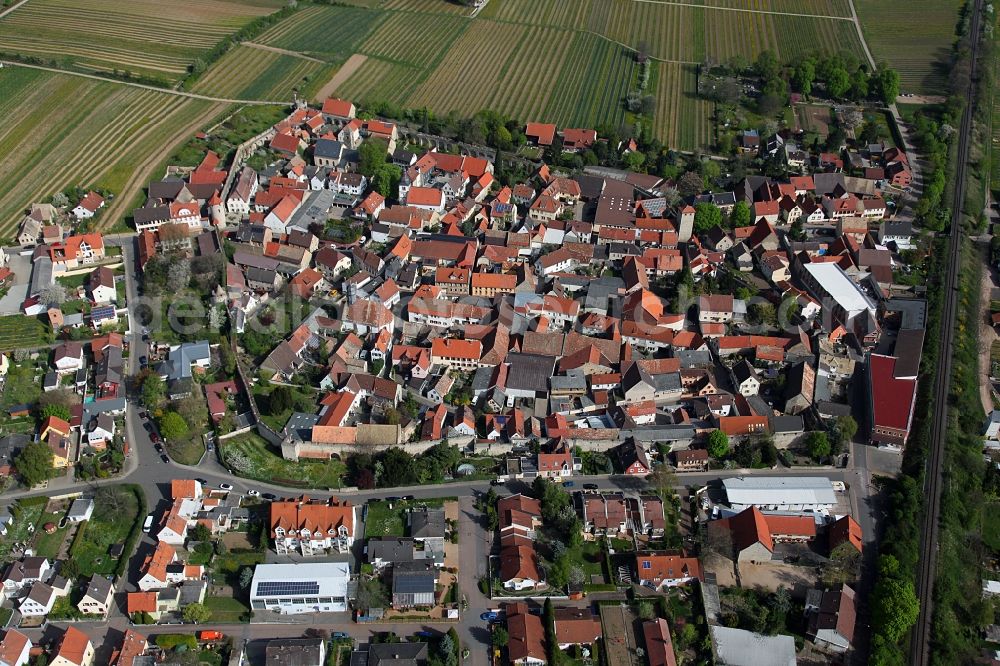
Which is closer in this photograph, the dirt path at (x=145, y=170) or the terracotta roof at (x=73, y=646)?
the terracotta roof at (x=73, y=646)

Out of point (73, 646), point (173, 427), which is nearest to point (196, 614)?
point (73, 646)

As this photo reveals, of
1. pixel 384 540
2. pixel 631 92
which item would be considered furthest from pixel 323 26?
pixel 384 540

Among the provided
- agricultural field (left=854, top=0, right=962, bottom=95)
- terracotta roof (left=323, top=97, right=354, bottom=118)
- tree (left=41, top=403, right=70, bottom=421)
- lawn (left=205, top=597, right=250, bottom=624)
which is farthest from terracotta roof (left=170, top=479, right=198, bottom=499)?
agricultural field (left=854, top=0, right=962, bottom=95)

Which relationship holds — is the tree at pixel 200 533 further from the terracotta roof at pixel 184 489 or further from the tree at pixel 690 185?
the tree at pixel 690 185

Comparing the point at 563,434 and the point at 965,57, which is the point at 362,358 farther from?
the point at 965,57

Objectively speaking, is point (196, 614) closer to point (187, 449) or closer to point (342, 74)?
point (187, 449)

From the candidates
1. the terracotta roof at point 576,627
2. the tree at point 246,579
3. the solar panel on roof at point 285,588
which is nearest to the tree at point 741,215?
the terracotta roof at point 576,627

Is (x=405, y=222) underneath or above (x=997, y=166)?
underneath
